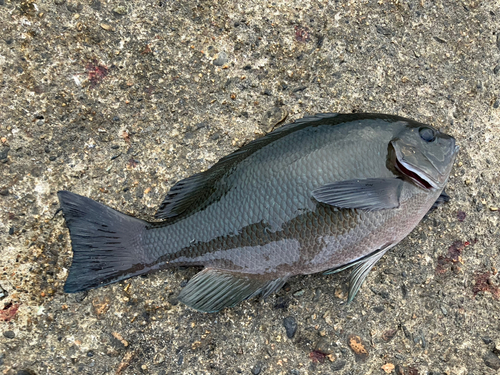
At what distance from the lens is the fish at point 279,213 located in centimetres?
196

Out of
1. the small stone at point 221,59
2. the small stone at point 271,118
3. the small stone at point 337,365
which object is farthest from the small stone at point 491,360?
the small stone at point 221,59

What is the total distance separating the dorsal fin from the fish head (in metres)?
0.41

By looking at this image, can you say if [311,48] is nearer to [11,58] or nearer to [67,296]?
[11,58]

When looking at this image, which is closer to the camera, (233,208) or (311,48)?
(233,208)

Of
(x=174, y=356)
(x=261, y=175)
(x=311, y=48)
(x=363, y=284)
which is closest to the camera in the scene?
(x=261, y=175)

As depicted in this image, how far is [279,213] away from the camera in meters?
1.95

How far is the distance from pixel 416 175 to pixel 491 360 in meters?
1.36

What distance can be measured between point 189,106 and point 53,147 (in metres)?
0.89

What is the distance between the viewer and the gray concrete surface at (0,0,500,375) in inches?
87.6

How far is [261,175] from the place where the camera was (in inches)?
78.2

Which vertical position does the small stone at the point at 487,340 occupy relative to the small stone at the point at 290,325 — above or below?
below

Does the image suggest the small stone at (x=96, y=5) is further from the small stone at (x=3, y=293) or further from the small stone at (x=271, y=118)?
the small stone at (x=3, y=293)

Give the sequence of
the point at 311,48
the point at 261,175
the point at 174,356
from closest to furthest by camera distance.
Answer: the point at 261,175 → the point at 174,356 → the point at 311,48

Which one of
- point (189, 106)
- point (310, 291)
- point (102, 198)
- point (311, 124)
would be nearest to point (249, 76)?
point (189, 106)
